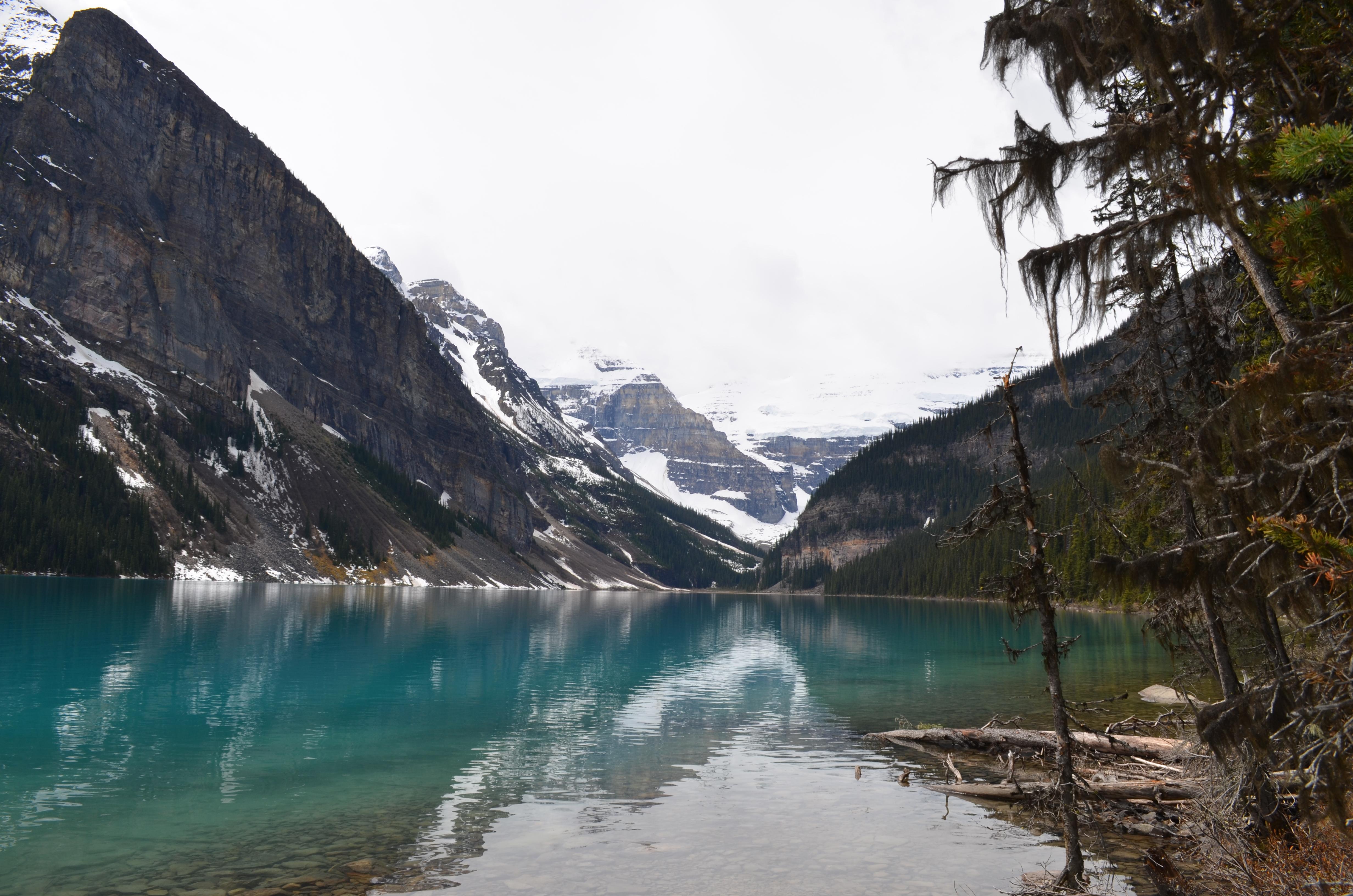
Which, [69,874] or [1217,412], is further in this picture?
Result: [69,874]

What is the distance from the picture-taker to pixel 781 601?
19825 cm

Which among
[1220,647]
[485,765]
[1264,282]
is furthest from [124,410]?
[1264,282]

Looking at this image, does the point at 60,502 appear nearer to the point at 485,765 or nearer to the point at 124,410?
the point at 124,410

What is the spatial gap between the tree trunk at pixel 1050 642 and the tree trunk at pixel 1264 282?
3524mm

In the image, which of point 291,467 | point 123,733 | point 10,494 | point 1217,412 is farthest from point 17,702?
point 291,467

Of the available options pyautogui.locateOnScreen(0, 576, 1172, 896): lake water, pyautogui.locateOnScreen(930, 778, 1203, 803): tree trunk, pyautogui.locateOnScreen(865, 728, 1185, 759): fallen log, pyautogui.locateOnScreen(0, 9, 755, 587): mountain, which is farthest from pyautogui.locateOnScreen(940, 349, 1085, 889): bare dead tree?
pyautogui.locateOnScreen(0, 9, 755, 587): mountain

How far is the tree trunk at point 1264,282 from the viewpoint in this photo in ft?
21.6

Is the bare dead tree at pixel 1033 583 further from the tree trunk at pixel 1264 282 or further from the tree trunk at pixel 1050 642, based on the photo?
the tree trunk at pixel 1264 282

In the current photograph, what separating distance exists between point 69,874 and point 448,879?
6059mm

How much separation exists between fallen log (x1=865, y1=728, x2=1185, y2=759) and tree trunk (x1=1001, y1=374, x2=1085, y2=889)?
5239 mm

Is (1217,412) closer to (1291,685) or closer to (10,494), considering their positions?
(1291,685)

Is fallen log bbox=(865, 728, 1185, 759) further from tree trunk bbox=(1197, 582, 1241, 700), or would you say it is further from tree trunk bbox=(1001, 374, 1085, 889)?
tree trunk bbox=(1001, 374, 1085, 889)

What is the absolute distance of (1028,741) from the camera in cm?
2208

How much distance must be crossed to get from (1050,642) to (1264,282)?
5708mm
